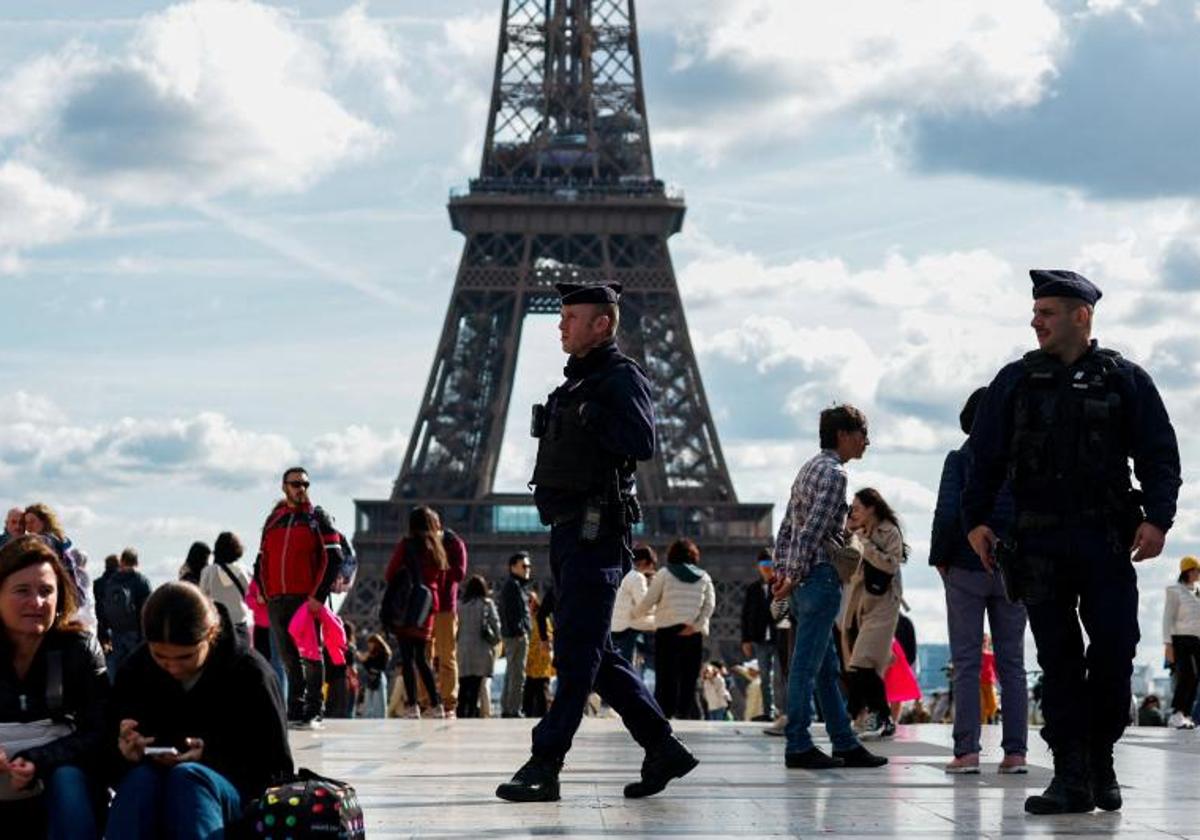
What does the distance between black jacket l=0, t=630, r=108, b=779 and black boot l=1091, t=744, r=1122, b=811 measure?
4212 mm

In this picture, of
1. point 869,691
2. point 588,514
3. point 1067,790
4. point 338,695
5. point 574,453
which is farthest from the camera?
point 338,695

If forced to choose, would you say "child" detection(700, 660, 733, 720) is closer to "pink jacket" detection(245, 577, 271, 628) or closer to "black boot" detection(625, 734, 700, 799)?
"pink jacket" detection(245, 577, 271, 628)

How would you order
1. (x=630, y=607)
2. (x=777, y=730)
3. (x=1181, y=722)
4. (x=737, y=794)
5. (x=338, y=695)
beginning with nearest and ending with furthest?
(x=737, y=794) < (x=777, y=730) < (x=630, y=607) < (x=1181, y=722) < (x=338, y=695)

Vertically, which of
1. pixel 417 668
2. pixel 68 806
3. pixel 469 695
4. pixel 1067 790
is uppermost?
pixel 417 668

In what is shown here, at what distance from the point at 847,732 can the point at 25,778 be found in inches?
251

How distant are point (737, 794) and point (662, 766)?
521mm

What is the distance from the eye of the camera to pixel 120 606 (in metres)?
19.3

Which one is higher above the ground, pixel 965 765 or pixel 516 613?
pixel 516 613

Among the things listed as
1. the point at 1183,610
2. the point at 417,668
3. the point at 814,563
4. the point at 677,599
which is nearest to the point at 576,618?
the point at 814,563

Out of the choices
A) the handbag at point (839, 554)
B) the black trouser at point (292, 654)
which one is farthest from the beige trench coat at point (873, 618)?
the black trouser at point (292, 654)

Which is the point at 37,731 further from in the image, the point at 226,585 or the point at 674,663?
the point at 674,663

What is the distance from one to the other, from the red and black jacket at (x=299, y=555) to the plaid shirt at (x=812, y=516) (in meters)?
5.22

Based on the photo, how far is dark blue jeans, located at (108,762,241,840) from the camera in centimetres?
684

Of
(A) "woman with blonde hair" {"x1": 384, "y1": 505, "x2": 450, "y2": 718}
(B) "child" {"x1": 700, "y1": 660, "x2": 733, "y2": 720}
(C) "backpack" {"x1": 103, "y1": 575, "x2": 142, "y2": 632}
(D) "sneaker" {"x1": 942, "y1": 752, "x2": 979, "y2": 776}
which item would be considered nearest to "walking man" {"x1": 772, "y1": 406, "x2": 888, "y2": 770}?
(D) "sneaker" {"x1": 942, "y1": 752, "x2": 979, "y2": 776}
